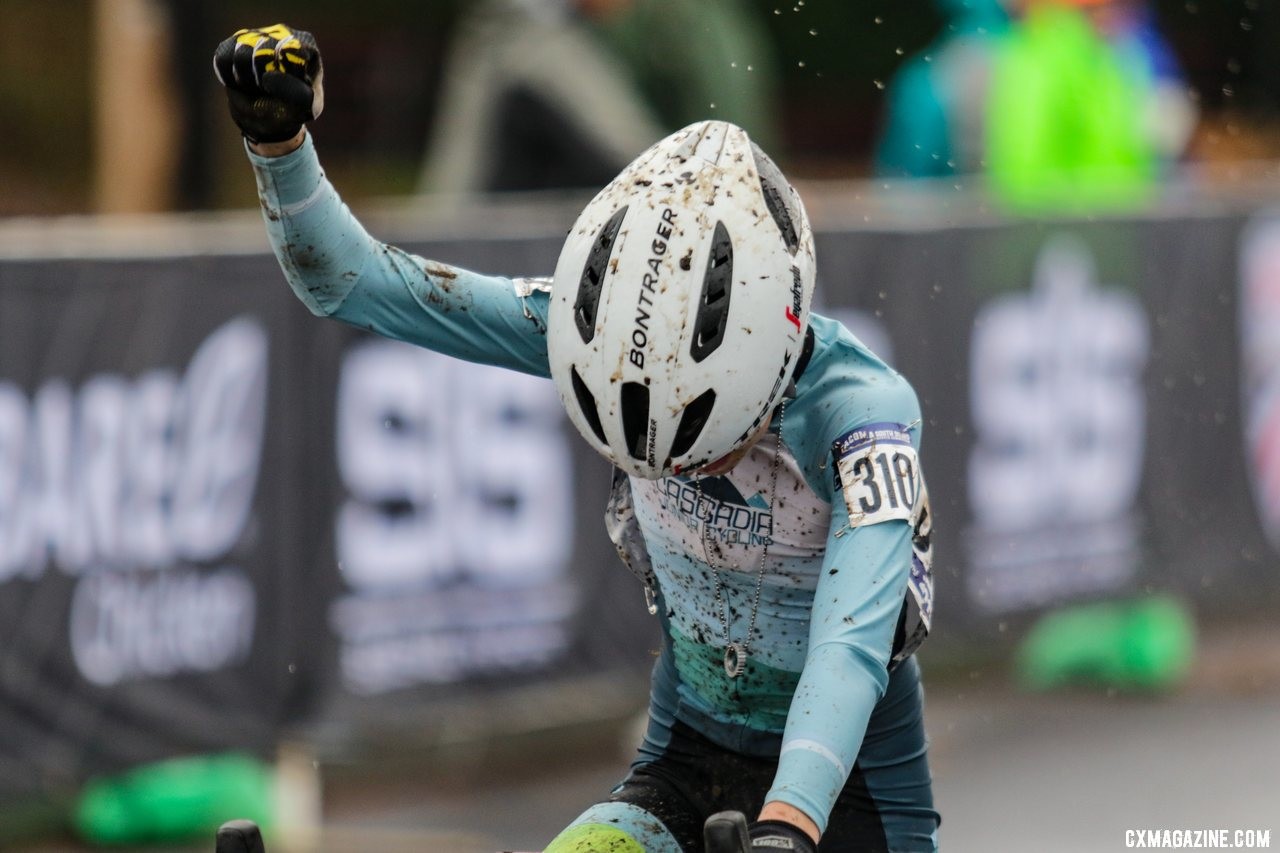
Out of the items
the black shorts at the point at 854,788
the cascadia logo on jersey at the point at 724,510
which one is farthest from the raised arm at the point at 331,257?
the black shorts at the point at 854,788

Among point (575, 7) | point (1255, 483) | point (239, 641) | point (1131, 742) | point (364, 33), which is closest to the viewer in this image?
point (239, 641)

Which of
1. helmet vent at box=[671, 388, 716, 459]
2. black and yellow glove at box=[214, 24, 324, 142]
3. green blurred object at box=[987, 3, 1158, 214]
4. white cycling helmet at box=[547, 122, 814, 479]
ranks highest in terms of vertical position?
green blurred object at box=[987, 3, 1158, 214]

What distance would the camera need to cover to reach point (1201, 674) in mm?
10000

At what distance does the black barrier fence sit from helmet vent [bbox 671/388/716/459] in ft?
13.6

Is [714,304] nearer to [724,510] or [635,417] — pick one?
[635,417]

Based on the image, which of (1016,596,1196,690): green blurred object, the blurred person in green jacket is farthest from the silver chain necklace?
the blurred person in green jacket

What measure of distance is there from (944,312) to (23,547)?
4486 millimetres

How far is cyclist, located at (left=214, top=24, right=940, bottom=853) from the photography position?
3195 mm

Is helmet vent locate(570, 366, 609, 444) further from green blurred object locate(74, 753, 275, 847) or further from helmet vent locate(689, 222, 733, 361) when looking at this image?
green blurred object locate(74, 753, 275, 847)

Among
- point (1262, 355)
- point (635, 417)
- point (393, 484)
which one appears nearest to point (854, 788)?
point (635, 417)

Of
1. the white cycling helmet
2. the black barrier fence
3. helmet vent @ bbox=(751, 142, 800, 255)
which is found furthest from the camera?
the black barrier fence

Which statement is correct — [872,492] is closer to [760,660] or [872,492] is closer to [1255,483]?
[760,660]

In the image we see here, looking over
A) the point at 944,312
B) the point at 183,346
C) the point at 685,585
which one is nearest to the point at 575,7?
the point at 944,312

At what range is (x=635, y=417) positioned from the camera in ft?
10.5
